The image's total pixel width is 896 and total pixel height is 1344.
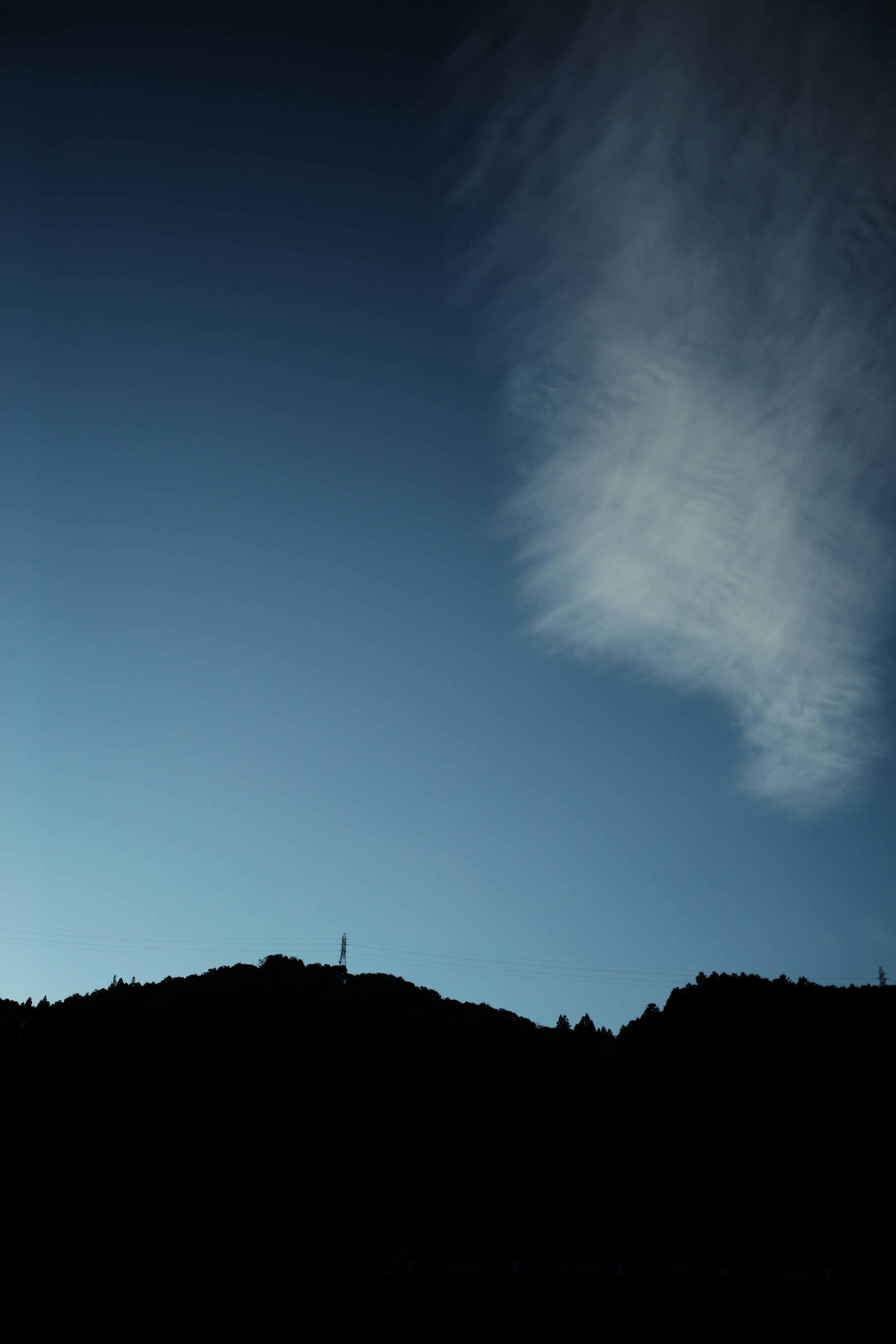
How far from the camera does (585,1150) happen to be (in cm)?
3306

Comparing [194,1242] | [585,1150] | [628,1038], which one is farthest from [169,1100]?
[628,1038]

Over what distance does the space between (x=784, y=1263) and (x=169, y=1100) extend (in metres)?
26.4

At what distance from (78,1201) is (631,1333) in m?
22.2

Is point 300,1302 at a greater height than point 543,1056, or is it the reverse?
point 543,1056

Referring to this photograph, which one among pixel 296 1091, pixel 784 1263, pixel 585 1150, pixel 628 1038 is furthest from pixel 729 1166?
pixel 296 1091

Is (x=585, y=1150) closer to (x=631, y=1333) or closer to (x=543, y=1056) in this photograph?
(x=543, y=1056)

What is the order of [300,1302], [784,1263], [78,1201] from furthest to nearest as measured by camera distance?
[78,1201] → [300,1302] → [784,1263]

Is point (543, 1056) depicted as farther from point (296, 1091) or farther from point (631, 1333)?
point (631, 1333)

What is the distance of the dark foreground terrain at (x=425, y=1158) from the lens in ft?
60.0

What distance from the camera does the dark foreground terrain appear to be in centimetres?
1830

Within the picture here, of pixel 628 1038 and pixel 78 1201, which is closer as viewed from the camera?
pixel 78 1201

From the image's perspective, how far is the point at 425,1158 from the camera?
108 ft

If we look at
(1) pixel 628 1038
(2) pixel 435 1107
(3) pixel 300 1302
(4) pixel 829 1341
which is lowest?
(3) pixel 300 1302

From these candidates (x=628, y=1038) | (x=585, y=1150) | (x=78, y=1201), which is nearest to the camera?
(x=78, y=1201)
